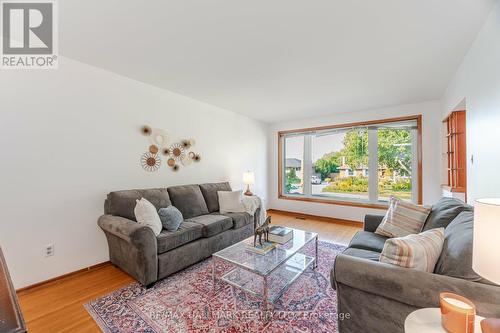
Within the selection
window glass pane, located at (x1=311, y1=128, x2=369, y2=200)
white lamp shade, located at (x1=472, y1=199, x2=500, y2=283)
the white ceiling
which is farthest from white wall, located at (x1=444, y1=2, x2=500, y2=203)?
window glass pane, located at (x1=311, y1=128, x2=369, y2=200)

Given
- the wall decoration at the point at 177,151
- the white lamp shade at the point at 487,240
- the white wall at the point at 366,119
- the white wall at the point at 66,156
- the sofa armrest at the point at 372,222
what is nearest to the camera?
the white lamp shade at the point at 487,240

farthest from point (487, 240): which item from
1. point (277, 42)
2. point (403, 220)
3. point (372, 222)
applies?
point (277, 42)

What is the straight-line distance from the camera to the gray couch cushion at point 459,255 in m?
1.07

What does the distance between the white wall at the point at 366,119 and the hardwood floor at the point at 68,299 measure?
12.7 feet

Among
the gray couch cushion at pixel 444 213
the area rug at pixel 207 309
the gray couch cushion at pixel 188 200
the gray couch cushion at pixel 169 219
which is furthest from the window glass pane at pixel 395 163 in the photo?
the gray couch cushion at pixel 169 219

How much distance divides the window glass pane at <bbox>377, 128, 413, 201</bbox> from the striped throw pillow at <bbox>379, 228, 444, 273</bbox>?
3.24m

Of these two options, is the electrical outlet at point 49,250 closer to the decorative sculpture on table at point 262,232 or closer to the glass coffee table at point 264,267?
the glass coffee table at point 264,267

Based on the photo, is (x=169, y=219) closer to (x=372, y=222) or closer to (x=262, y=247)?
(x=262, y=247)

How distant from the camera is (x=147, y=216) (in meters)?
2.29

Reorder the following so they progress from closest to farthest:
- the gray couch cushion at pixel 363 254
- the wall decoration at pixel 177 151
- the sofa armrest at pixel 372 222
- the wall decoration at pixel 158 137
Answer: the gray couch cushion at pixel 363 254
the sofa armrest at pixel 372 222
the wall decoration at pixel 158 137
the wall decoration at pixel 177 151

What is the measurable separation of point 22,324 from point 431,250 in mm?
1874

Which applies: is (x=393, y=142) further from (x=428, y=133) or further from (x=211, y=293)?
(x=211, y=293)

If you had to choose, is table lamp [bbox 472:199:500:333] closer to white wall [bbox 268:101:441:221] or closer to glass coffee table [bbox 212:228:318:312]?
glass coffee table [bbox 212:228:318:312]

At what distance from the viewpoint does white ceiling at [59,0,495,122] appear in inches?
63.1
